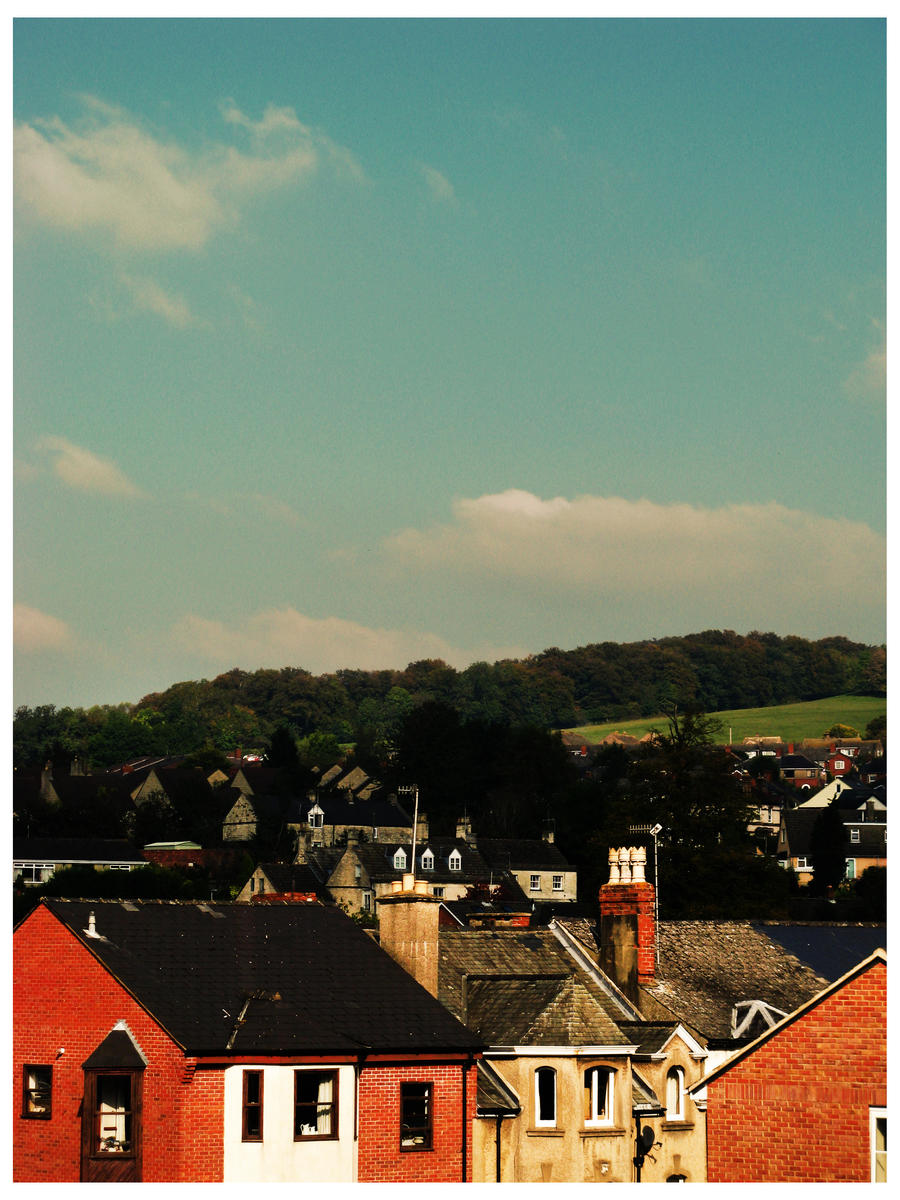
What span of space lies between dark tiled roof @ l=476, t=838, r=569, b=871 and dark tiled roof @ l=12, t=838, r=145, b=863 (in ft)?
70.7

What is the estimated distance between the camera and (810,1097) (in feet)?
56.3

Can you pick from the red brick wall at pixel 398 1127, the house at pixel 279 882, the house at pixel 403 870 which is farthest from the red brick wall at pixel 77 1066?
the house at pixel 279 882

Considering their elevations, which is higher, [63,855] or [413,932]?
[413,932]

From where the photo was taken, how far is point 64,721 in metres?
190

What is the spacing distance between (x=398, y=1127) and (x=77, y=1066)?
4432mm

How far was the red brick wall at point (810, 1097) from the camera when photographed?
16.9 metres

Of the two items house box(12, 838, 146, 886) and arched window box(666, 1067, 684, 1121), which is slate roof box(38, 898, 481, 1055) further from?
house box(12, 838, 146, 886)

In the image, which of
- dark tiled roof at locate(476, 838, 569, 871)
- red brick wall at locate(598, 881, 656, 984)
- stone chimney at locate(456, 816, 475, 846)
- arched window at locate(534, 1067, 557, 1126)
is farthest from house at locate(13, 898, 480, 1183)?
stone chimney at locate(456, 816, 475, 846)

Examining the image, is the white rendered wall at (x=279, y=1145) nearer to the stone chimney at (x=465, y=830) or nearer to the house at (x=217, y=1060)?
the house at (x=217, y=1060)

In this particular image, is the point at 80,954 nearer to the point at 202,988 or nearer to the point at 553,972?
the point at 202,988

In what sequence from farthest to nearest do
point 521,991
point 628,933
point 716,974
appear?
point 716,974
point 628,933
point 521,991

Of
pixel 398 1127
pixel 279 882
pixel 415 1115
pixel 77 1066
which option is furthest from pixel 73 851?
pixel 398 1127

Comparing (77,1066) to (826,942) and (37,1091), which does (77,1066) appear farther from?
(826,942)

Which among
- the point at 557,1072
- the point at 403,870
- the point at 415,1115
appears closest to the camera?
the point at 415,1115
